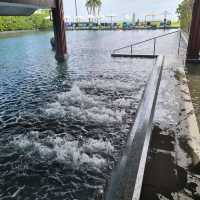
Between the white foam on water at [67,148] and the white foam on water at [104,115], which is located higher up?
the white foam on water at [104,115]

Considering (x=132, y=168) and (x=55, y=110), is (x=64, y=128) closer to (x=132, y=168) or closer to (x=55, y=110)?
(x=55, y=110)

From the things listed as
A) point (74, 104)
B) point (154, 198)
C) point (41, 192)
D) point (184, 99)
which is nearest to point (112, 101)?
point (74, 104)

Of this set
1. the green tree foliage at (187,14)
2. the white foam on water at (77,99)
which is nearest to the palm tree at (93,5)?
the green tree foliage at (187,14)

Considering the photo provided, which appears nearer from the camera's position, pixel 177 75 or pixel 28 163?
pixel 28 163

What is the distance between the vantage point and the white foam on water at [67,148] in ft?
15.4

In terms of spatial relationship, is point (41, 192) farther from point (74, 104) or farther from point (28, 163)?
point (74, 104)

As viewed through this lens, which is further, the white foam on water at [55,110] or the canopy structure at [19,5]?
the canopy structure at [19,5]

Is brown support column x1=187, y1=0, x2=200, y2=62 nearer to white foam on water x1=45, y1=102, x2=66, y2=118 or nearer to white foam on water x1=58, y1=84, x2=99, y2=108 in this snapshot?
white foam on water x1=58, y1=84, x2=99, y2=108

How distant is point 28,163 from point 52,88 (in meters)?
5.49

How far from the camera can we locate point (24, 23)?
4984 cm

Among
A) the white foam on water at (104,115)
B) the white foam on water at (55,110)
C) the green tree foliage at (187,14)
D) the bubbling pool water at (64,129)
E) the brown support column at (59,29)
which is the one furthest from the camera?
the green tree foliage at (187,14)

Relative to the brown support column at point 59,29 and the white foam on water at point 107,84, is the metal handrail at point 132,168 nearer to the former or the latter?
the white foam on water at point 107,84

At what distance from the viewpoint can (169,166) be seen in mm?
3521

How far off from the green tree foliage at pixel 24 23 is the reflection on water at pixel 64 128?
1399 inches
